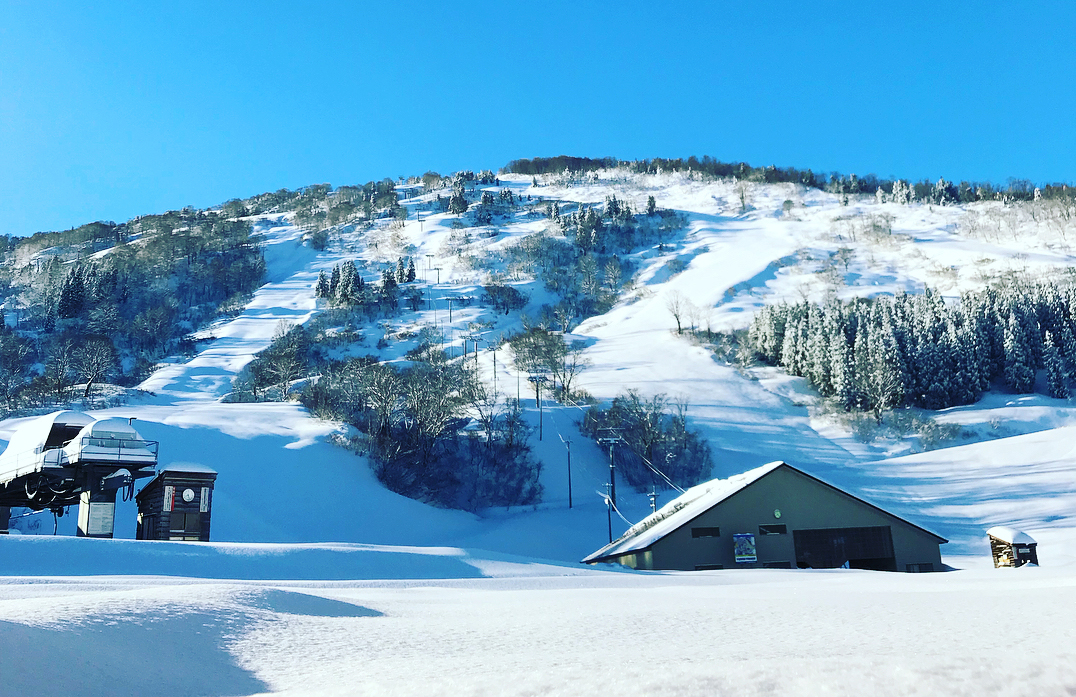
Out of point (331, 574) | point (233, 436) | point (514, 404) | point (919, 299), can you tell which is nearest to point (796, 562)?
point (331, 574)

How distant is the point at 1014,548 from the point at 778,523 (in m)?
8.25

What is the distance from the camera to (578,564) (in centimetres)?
2703

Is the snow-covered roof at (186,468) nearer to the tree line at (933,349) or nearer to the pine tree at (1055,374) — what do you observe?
the tree line at (933,349)

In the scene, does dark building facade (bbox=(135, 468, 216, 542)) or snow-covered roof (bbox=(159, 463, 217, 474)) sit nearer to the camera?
dark building facade (bbox=(135, 468, 216, 542))

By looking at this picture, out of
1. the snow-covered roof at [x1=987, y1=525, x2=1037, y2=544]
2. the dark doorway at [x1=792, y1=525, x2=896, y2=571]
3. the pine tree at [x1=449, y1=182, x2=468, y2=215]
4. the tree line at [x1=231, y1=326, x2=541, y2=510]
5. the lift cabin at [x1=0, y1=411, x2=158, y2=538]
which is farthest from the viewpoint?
the pine tree at [x1=449, y1=182, x2=468, y2=215]

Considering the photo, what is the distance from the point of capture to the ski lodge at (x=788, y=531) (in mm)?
29797

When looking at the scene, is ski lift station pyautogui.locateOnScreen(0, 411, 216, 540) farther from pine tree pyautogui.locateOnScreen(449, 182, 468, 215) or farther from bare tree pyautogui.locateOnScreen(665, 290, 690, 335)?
pine tree pyautogui.locateOnScreen(449, 182, 468, 215)

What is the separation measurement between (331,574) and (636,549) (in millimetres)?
13757

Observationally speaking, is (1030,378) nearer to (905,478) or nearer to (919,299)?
(919,299)

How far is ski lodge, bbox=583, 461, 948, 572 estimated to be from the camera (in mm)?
29797

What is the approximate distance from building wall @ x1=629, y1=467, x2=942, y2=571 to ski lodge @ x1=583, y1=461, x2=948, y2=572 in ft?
0.13

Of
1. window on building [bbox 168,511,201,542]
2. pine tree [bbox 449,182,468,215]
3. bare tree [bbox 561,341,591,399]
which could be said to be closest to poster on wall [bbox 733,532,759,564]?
window on building [bbox 168,511,201,542]

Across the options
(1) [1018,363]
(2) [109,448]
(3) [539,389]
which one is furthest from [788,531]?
(1) [1018,363]

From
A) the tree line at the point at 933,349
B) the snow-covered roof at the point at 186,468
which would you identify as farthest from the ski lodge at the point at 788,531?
the tree line at the point at 933,349
